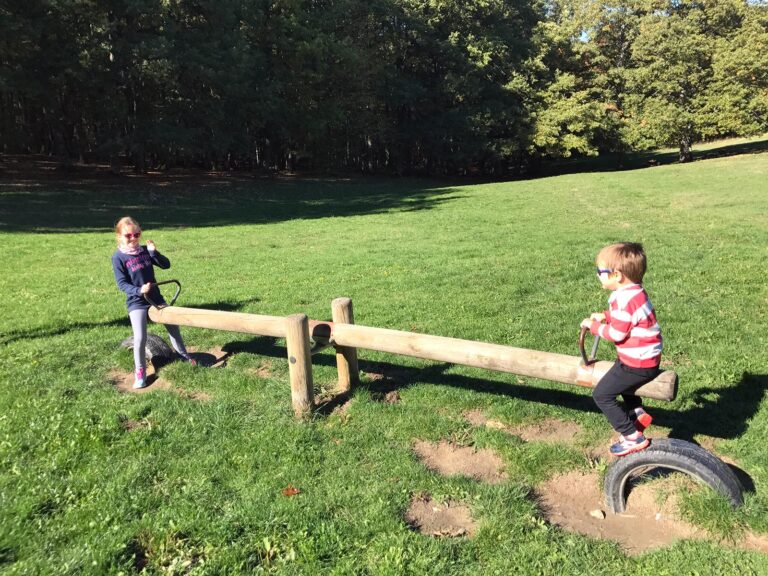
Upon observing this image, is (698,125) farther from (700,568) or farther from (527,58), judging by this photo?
(700,568)

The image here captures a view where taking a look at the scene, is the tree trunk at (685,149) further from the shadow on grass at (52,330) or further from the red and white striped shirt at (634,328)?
the red and white striped shirt at (634,328)

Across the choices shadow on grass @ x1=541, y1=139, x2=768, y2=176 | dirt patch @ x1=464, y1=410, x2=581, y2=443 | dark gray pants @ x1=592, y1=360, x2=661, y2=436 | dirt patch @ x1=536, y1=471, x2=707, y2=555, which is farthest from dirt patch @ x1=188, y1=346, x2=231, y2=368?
shadow on grass @ x1=541, y1=139, x2=768, y2=176

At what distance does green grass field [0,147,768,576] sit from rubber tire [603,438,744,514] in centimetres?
15

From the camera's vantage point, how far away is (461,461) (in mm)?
4488

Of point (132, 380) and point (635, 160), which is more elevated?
point (635, 160)

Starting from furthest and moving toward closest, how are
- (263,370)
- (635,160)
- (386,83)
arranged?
(635,160) → (386,83) → (263,370)

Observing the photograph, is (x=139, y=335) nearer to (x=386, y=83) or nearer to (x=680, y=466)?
(x=680, y=466)

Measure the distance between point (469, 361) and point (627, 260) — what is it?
1408 mm

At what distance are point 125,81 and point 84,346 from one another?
25798mm

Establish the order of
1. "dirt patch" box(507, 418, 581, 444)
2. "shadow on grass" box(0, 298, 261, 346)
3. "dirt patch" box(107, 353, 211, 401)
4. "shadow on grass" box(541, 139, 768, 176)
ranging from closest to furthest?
1. "dirt patch" box(507, 418, 581, 444)
2. "dirt patch" box(107, 353, 211, 401)
3. "shadow on grass" box(0, 298, 261, 346)
4. "shadow on grass" box(541, 139, 768, 176)

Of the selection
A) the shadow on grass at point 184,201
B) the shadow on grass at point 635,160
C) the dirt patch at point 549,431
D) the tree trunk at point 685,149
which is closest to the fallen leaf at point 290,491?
the dirt patch at point 549,431

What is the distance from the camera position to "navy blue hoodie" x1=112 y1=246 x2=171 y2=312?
6.19 metres

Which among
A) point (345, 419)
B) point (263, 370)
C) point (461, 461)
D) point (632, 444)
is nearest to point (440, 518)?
point (461, 461)

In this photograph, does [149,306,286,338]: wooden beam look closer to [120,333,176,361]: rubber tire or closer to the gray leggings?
the gray leggings
